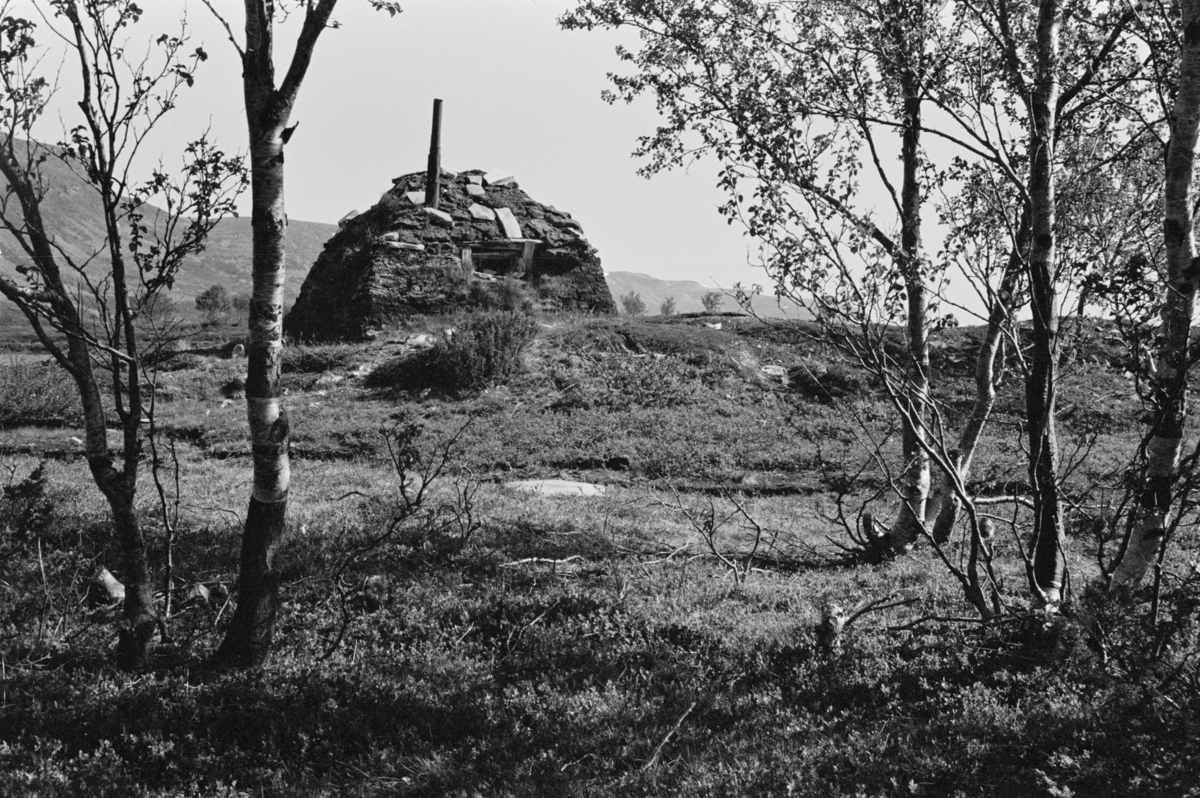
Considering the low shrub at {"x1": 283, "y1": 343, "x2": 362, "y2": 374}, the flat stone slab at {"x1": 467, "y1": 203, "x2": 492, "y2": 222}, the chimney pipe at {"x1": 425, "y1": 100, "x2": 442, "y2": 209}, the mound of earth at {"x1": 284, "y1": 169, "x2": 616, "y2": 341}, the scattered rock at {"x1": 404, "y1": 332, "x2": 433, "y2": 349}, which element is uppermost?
the chimney pipe at {"x1": 425, "y1": 100, "x2": 442, "y2": 209}

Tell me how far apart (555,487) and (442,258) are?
11269 millimetres

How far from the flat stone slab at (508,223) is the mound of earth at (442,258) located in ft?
0.09

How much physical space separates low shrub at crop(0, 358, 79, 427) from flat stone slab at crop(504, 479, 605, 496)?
8.36 metres

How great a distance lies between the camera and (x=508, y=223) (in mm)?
22875

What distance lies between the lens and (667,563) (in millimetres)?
7891

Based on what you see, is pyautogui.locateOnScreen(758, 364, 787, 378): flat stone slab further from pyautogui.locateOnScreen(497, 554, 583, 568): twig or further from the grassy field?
pyautogui.locateOnScreen(497, 554, 583, 568): twig

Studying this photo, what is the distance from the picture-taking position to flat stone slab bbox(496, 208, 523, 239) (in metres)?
22.6

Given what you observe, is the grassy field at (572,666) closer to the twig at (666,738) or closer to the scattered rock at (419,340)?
the twig at (666,738)

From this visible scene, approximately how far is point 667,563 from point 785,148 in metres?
3.85

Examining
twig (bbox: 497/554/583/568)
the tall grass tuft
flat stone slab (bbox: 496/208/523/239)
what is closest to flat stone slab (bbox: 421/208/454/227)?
flat stone slab (bbox: 496/208/523/239)

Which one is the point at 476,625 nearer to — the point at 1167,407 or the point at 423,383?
the point at 1167,407

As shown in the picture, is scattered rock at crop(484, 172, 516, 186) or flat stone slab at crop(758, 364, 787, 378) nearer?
flat stone slab at crop(758, 364, 787, 378)

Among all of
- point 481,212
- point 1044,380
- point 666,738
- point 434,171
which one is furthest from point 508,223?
point 666,738

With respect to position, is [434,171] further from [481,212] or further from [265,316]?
[265,316]
